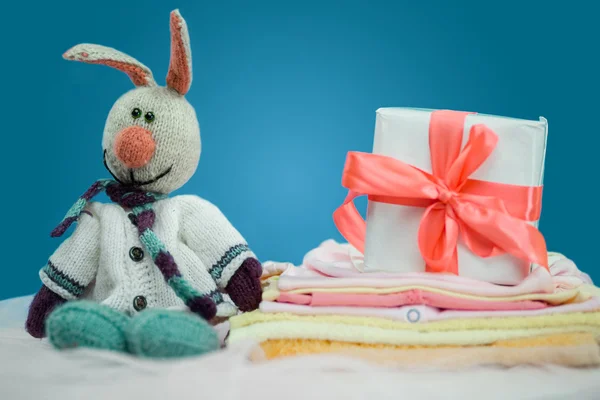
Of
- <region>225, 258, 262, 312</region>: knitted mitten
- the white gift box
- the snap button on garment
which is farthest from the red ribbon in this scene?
<region>225, 258, 262, 312</region>: knitted mitten

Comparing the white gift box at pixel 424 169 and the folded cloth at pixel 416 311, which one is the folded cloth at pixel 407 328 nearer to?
the folded cloth at pixel 416 311

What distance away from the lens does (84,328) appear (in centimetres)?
91

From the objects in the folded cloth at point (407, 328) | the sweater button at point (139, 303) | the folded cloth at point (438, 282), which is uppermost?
the folded cloth at point (438, 282)

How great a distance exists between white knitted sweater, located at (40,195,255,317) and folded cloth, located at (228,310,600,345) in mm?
144

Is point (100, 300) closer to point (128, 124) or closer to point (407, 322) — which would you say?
point (128, 124)

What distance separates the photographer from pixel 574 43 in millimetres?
1858

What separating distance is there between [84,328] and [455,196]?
1.96 feet

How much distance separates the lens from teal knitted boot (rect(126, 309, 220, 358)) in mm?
902

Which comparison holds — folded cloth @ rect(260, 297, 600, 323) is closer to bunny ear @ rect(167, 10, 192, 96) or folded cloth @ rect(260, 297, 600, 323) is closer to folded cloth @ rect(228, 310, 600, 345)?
folded cloth @ rect(228, 310, 600, 345)

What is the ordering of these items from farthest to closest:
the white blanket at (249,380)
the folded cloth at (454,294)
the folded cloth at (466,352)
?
1. the folded cloth at (454,294)
2. the folded cloth at (466,352)
3. the white blanket at (249,380)

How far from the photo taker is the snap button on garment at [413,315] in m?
1.04

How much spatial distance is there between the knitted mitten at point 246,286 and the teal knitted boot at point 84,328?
0.25 meters

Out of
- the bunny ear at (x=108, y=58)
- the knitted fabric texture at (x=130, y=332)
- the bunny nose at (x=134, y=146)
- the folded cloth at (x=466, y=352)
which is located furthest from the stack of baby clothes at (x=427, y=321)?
the bunny ear at (x=108, y=58)

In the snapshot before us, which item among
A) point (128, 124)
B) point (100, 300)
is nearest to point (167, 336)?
point (100, 300)
